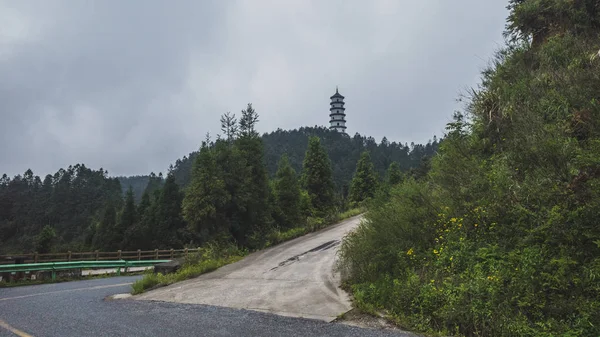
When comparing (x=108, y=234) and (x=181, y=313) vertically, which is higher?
(x=108, y=234)

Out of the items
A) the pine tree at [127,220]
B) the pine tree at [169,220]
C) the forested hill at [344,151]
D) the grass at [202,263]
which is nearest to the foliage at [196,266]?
the grass at [202,263]

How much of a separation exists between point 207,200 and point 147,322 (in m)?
15.3

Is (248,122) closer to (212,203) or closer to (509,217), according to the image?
(212,203)

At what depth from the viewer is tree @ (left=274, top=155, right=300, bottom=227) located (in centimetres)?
2844

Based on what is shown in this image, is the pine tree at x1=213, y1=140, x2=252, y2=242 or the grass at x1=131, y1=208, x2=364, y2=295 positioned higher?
the pine tree at x1=213, y1=140, x2=252, y2=242

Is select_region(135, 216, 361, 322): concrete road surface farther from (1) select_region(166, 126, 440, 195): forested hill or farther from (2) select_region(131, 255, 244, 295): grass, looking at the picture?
(1) select_region(166, 126, 440, 195): forested hill

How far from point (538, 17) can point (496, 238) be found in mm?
9031

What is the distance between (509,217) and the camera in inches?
240

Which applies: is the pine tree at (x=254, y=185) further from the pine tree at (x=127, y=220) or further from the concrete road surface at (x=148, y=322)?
the pine tree at (x=127, y=220)

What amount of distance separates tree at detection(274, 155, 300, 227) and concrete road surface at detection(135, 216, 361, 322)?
512 inches

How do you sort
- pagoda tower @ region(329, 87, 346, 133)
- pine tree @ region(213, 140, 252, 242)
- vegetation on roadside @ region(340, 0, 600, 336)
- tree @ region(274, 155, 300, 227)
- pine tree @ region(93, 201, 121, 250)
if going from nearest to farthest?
1. vegetation on roadside @ region(340, 0, 600, 336)
2. pine tree @ region(213, 140, 252, 242)
3. tree @ region(274, 155, 300, 227)
4. pine tree @ region(93, 201, 121, 250)
5. pagoda tower @ region(329, 87, 346, 133)

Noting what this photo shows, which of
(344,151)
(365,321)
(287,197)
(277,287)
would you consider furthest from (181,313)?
(344,151)

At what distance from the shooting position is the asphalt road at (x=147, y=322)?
19.2 ft

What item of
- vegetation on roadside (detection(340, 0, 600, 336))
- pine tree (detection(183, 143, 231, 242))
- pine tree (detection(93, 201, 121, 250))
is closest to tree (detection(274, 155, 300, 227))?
pine tree (detection(183, 143, 231, 242))
